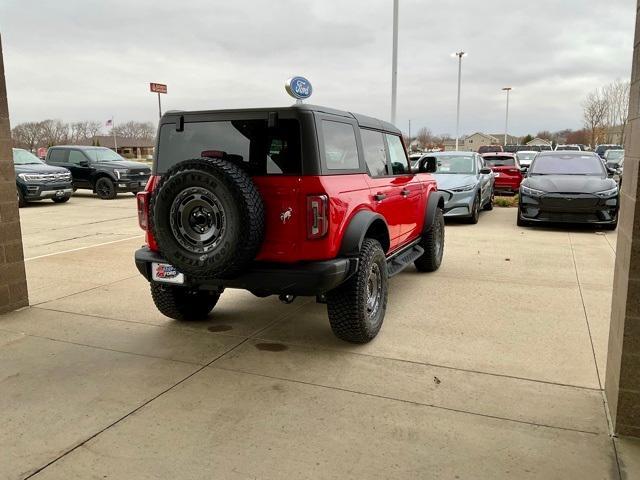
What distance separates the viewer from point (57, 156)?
738 inches

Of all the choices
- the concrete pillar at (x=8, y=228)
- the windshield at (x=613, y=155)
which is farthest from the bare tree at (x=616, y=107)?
the concrete pillar at (x=8, y=228)

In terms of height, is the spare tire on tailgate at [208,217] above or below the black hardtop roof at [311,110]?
below

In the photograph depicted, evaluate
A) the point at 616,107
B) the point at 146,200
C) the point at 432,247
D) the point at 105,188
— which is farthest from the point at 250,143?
the point at 616,107

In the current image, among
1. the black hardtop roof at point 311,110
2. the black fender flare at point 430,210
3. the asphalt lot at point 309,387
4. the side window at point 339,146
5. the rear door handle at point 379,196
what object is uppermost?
the black hardtop roof at point 311,110

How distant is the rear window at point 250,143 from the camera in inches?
148

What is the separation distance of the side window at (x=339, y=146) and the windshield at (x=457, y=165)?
7.96m

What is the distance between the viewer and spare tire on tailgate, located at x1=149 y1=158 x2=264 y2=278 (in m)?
3.50

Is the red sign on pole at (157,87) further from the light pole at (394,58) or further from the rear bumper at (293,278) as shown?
the rear bumper at (293,278)

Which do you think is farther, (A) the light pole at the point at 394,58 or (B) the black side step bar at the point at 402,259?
(A) the light pole at the point at 394,58

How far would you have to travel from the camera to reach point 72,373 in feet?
12.4

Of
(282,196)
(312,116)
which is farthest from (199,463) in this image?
(312,116)

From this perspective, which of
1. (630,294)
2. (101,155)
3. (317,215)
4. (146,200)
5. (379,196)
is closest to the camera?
(630,294)

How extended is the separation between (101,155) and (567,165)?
601 inches

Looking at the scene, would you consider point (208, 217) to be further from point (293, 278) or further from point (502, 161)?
point (502, 161)
